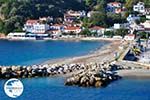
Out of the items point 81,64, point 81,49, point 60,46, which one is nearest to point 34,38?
point 60,46

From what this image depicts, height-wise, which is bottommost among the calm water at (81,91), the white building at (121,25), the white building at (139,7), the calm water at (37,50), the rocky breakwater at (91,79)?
the calm water at (37,50)

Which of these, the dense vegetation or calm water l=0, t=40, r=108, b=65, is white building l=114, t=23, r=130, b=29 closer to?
the dense vegetation

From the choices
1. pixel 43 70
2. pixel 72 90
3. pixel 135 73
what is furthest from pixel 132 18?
pixel 72 90

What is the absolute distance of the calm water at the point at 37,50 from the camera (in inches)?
1236

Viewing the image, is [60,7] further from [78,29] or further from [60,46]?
[60,46]

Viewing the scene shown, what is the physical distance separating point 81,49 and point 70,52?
1823 millimetres

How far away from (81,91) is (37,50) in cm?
1632

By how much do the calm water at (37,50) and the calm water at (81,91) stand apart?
7249mm

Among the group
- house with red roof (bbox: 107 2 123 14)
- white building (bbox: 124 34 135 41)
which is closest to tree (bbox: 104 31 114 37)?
white building (bbox: 124 34 135 41)

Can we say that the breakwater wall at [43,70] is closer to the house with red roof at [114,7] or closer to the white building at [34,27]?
the white building at [34,27]

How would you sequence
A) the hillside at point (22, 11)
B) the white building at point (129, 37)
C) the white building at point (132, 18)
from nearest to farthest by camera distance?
the white building at point (129, 37) → the hillside at point (22, 11) → the white building at point (132, 18)

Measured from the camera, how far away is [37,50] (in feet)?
121

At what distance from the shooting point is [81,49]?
3688 centimetres

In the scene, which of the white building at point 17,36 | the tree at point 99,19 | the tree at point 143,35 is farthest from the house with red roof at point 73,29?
the tree at point 143,35
